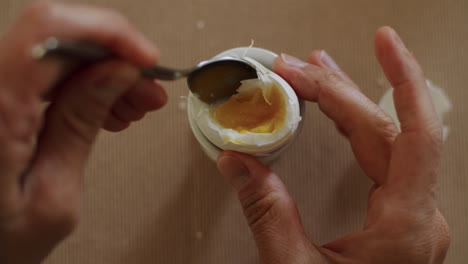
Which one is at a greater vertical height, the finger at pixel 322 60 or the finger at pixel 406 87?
the finger at pixel 406 87

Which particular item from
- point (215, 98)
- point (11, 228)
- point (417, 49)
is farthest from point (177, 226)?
point (417, 49)

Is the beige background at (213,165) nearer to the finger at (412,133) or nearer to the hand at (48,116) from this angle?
the finger at (412,133)

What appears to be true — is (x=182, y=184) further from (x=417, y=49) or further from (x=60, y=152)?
(x=417, y=49)

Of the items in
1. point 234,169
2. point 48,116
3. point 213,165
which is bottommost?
point 213,165

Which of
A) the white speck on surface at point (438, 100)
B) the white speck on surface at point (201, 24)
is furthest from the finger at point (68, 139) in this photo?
the white speck on surface at point (438, 100)

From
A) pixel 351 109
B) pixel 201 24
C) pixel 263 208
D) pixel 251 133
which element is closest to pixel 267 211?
pixel 263 208

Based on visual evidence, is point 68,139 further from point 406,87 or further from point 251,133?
point 406,87

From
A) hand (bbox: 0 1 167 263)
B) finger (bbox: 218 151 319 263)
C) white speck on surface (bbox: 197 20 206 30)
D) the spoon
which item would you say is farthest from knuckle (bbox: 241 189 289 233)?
white speck on surface (bbox: 197 20 206 30)
